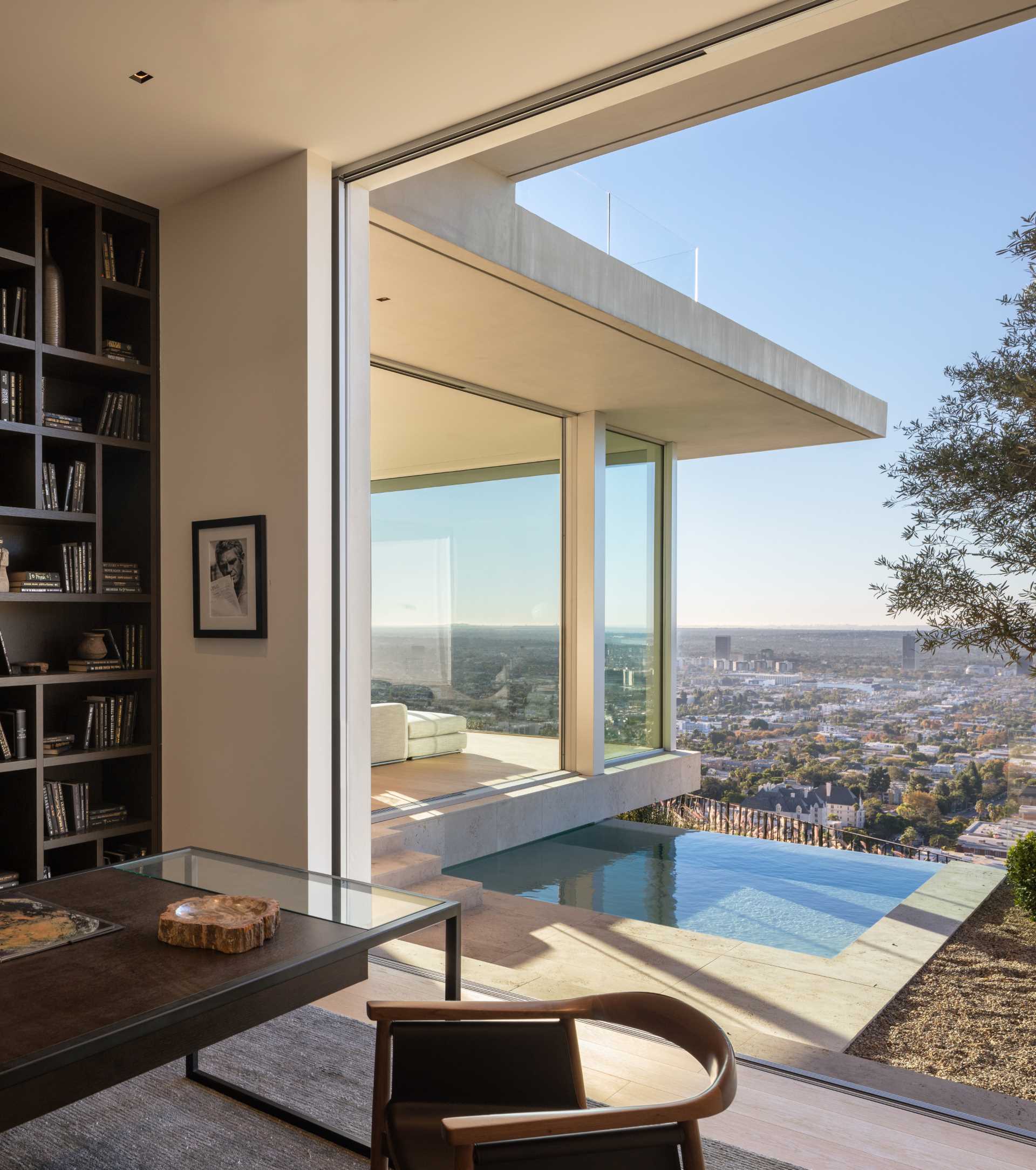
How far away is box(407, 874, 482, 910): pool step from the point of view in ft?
15.3

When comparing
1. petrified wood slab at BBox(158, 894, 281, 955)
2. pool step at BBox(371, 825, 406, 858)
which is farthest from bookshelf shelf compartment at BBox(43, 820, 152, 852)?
petrified wood slab at BBox(158, 894, 281, 955)

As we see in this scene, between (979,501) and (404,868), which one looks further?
(404,868)

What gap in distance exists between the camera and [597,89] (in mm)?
2910

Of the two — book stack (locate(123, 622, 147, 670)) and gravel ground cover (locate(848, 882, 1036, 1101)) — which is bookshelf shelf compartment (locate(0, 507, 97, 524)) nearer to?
book stack (locate(123, 622, 147, 670))

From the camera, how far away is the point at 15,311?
352 cm

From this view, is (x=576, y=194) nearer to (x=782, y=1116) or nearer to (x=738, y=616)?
(x=738, y=616)

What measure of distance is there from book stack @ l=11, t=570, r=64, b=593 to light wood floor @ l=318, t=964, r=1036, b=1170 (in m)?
2.46

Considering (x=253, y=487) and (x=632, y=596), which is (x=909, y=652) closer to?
(x=253, y=487)

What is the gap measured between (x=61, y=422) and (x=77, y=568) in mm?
559

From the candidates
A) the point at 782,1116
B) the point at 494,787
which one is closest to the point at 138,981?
the point at 782,1116

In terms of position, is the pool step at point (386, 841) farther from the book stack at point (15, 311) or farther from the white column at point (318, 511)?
the book stack at point (15, 311)

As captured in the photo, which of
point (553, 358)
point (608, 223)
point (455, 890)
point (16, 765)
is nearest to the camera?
point (16, 765)

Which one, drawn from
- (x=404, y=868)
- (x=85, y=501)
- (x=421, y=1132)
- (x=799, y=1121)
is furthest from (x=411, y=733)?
(x=421, y=1132)

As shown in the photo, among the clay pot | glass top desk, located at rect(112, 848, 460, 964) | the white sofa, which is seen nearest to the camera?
glass top desk, located at rect(112, 848, 460, 964)
